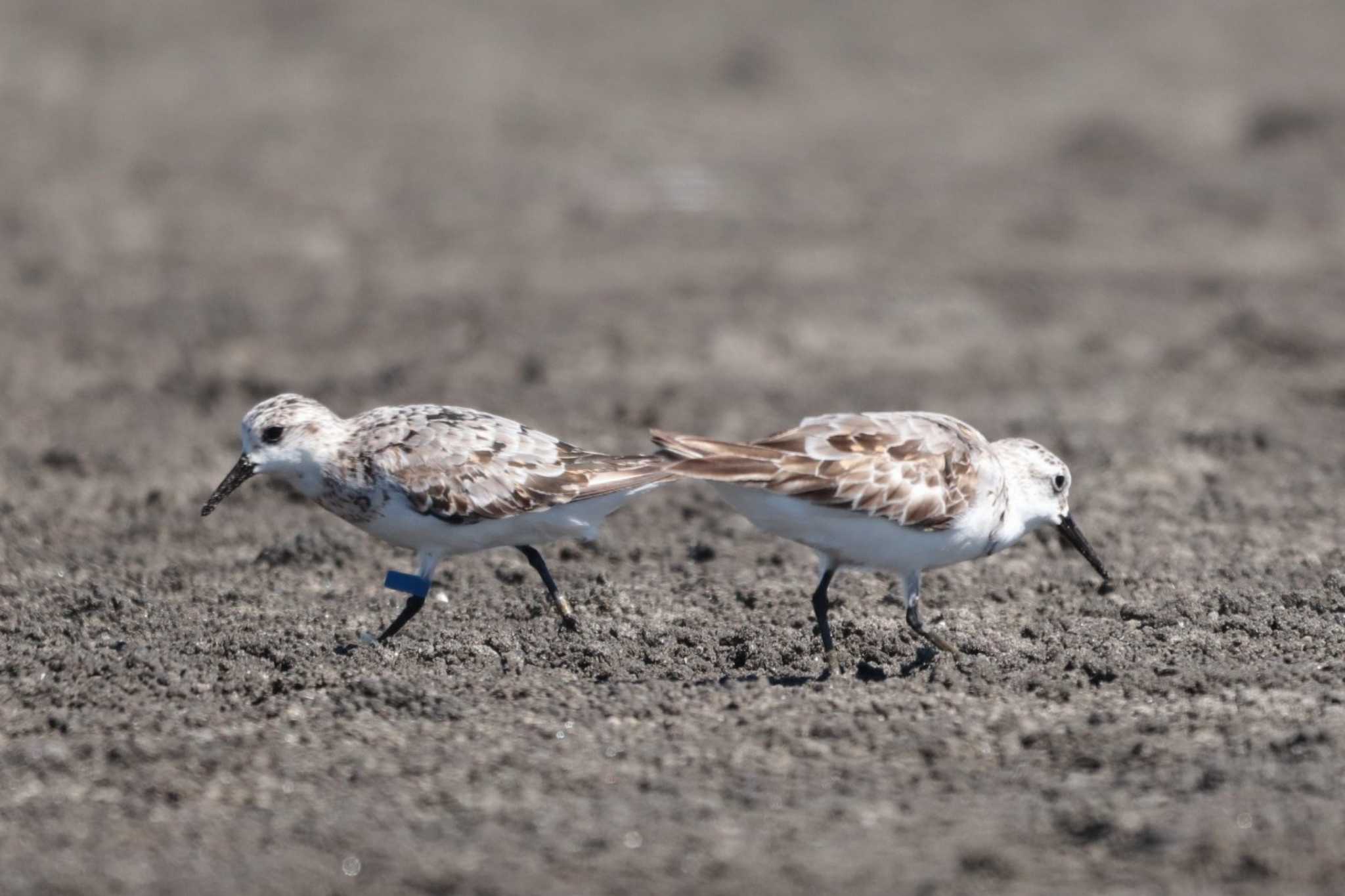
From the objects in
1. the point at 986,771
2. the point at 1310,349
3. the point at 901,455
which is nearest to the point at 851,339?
the point at 1310,349

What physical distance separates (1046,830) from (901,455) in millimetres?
2141

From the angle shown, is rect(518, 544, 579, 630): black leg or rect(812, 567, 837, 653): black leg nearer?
rect(812, 567, 837, 653): black leg

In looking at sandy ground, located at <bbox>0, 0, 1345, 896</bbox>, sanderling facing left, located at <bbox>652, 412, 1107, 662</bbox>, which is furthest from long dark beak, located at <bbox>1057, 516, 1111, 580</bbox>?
sanderling facing left, located at <bbox>652, 412, 1107, 662</bbox>

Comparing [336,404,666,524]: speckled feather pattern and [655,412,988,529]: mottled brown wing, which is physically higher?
[655,412,988,529]: mottled brown wing

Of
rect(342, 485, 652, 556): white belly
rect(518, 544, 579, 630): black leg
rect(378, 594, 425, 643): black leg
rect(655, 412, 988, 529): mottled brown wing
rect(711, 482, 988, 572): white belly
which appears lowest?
rect(378, 594, 425, 643): black leg

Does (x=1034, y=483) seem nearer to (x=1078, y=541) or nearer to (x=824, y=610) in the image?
(x=1078, y=541)

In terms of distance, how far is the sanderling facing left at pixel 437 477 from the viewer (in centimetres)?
784

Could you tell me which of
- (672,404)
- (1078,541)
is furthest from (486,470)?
(672,404)

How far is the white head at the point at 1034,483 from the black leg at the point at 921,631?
69cm

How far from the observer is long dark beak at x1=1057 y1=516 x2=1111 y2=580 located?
337 inches

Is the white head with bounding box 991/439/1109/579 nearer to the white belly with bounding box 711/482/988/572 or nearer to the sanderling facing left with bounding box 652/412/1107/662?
the sanderling facing left with bounding box 652/412/1107/662

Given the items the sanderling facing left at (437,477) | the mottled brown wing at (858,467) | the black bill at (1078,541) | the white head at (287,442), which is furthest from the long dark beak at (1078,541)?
the white head at (287,442)

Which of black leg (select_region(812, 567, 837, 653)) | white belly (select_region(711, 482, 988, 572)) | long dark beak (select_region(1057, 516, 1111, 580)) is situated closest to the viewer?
white belly (select_region(711, 482, 988, 572))

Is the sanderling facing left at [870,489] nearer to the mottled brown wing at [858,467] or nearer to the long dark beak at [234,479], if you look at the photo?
the mottled brown wing at [858,467]
